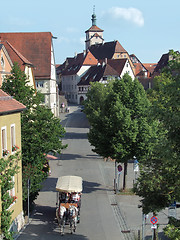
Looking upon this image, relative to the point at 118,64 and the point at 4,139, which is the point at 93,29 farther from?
the point at 4,139

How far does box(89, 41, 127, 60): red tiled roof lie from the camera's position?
398 ft

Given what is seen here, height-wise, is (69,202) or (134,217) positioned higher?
(69,202)

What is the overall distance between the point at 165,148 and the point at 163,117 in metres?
0.80

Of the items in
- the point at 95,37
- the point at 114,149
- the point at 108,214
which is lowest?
the point at 108,214

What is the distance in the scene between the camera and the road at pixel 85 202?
65.2 ft

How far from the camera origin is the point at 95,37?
476 ft

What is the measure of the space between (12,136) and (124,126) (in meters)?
9.63

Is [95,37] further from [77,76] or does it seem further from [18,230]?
[18,230]

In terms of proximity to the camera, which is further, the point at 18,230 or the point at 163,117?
the point at 18,230

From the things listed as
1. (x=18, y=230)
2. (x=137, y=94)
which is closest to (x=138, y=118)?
(x=137, y=94)

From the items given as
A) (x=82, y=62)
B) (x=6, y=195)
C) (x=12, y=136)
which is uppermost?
(x=82, y=62)

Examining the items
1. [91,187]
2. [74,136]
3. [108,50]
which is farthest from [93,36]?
[91,187]

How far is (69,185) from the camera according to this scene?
21203 millimetres

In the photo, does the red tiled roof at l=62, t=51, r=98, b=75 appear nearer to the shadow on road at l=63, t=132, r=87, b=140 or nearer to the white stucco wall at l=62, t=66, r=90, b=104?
the white stucco wall at l=62, t=66, r=90, b=104
